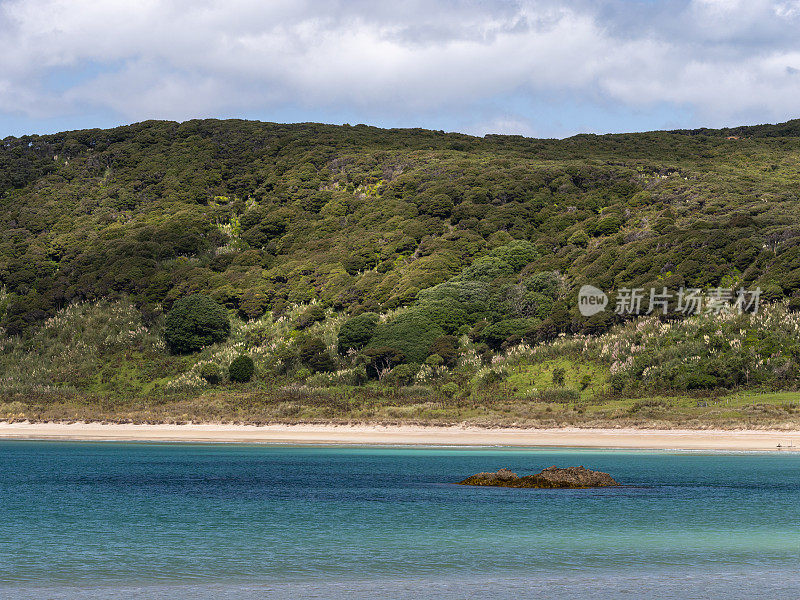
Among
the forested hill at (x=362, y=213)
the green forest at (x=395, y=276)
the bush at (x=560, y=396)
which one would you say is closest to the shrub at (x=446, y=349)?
the green forest at (x=395, y=276)

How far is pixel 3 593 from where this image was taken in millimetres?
16953

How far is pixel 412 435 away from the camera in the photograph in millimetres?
58219

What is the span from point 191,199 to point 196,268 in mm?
28191

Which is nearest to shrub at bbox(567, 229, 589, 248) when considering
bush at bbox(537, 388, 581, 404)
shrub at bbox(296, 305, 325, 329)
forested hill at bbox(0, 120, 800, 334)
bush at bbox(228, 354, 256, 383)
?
forested hill at bbox(0, 120, 800, 334)

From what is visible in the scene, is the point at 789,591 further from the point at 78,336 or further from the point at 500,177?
the point at 500,177

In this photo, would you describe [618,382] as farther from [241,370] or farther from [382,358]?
[241,370]

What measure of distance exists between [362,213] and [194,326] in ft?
109

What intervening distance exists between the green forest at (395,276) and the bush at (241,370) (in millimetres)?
259

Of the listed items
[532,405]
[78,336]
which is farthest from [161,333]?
[532,405]

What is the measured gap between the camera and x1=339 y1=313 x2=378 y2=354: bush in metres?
83.0

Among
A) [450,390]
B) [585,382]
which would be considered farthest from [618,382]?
[450,390]

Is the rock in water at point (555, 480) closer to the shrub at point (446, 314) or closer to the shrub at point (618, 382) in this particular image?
the shrub at point (618, 382)

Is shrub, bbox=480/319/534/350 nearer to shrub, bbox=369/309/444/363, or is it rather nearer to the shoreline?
shrub, bbox=369/309/444/363

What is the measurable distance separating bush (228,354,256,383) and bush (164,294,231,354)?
10228 millimetres
